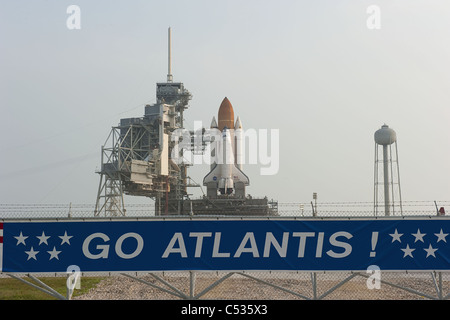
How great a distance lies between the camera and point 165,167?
222 ft

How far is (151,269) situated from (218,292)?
5330 mm

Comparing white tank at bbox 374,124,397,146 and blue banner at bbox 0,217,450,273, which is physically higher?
white tank at bbox 374,124,397,146

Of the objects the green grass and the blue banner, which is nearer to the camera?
the blue banner

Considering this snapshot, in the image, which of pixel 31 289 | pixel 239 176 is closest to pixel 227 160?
pixel 239 176

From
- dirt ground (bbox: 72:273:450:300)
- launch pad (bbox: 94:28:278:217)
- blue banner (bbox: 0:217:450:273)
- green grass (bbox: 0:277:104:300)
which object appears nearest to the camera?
blue banner (bbox: 0:217:450:273)

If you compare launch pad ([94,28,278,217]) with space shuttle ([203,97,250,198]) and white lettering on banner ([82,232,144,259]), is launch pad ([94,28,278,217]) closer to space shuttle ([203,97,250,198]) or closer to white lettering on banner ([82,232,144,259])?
space shuttle ([203,97,250,198])

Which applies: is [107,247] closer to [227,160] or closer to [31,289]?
[31,289]

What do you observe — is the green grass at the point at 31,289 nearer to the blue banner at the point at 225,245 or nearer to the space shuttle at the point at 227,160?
the blue banner at the point at 225,245

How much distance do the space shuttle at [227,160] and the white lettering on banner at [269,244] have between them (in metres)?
51.7

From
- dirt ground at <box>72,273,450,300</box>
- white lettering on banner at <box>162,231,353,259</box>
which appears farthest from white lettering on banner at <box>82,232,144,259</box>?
dirt ground at <box>72,273,450,300</box>

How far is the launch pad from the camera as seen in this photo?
65.2 meters

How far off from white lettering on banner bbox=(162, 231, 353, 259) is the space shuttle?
51.7 m
